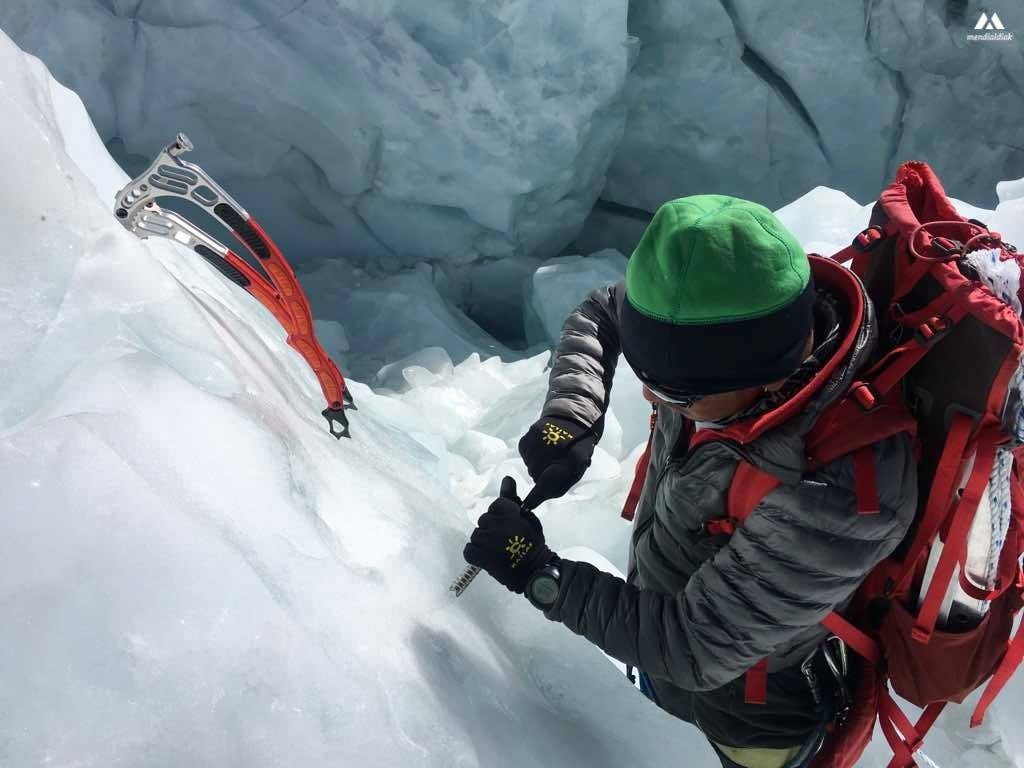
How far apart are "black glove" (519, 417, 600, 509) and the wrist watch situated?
0.51 feet

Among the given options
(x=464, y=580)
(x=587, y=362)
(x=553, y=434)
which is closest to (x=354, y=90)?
(x=587, y=362)

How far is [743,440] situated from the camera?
0.91 m

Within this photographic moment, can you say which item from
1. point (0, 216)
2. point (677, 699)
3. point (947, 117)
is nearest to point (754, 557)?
point (677, 699)

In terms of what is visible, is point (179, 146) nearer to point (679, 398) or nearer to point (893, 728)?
point (679, 398)

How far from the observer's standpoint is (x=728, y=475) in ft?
3.26

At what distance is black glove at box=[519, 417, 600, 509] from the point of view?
1.19m

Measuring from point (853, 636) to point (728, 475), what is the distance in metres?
0.33

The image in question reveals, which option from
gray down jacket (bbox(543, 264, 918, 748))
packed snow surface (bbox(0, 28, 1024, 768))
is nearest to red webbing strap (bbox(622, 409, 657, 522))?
gray down jacket (bbox(543, 264, 918, 748))

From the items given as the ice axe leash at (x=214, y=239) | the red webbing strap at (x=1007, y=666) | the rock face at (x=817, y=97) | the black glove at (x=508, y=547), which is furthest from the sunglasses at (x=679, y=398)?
the rock face at (x=817, y=97)

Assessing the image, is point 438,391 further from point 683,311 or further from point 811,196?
point 683,311

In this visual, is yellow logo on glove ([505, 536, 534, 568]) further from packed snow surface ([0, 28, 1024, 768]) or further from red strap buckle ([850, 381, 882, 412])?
red strap buckle ([850, 381, 882, 412])

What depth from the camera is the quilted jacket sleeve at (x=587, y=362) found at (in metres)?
1.28

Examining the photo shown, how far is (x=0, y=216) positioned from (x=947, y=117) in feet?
15.0

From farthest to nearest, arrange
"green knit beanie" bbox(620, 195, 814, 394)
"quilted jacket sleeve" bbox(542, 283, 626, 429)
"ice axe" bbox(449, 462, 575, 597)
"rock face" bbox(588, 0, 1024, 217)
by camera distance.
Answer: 1. "rock face" bbox(588, 0, 1024, 217)
2. "quilted jacket sleeve" bbox(542, 283, 626, 429)
3. "ice axe" bbox(449, 462, 575, 597)
4. "green knit beanie" bbox(620, 195, 814, 394)
